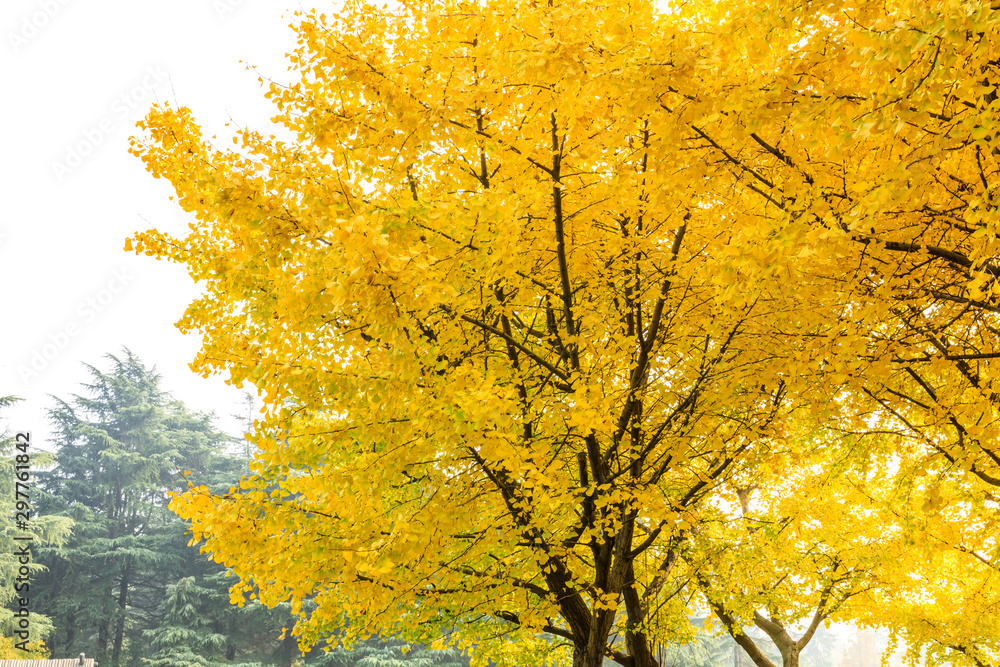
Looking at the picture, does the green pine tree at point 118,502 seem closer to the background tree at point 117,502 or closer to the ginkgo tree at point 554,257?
the background tree at point 117,502

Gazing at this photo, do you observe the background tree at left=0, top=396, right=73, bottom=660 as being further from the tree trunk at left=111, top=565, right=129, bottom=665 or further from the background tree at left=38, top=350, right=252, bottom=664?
the tree trunk at left=111, top=565, right=129, bottom=665

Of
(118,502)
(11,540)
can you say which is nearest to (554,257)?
(11,540)

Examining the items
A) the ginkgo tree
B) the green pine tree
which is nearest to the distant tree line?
the green pine tree

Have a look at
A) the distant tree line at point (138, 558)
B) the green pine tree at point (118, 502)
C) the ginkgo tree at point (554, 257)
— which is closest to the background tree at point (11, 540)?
the distant tree line at point (138, 558)

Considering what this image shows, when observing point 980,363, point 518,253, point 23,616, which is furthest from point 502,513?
point 23,616

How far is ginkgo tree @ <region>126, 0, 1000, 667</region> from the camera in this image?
2711 millimetres

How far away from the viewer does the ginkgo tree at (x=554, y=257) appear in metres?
2.71

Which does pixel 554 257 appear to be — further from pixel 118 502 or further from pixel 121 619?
pixel 118 502

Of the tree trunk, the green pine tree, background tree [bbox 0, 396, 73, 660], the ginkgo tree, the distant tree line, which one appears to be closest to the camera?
the ginkgo tree

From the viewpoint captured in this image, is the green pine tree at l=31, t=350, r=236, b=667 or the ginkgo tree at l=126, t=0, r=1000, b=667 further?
the green pine tree at l=31, t=350, r=236, b=667

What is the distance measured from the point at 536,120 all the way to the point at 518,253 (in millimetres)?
1061

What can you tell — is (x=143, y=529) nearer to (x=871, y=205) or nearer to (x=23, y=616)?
(x=23, y=616)

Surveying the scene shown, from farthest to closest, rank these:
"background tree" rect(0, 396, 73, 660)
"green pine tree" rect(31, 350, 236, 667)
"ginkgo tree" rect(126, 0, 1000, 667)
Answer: "green pine tree" rect(31, 350, 236, 667) → "background tree" rect(0, 396, 73, 660) → "ginkgo tree" rect(126, 0, 1000, 667)

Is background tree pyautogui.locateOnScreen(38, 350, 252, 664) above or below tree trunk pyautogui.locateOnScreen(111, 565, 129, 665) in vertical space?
above
